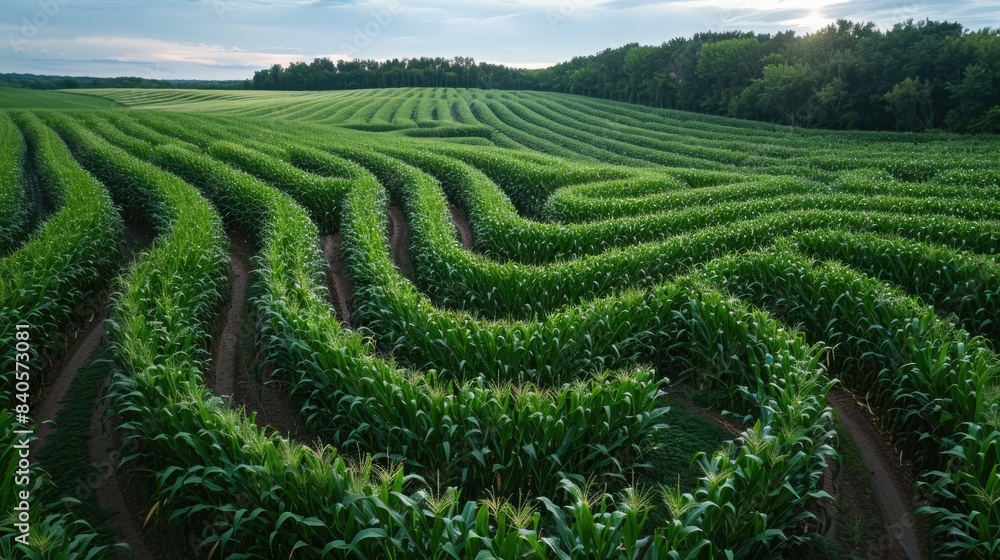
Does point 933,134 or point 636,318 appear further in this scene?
point 933,134

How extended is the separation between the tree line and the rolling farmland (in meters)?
42.3

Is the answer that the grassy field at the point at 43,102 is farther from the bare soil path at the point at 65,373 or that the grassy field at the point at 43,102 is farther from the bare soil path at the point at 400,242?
the bare soil path at the point at 65,373

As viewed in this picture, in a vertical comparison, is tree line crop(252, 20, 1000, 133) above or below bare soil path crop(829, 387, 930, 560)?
above

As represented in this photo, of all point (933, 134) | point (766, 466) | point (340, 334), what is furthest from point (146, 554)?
point (933, 134)

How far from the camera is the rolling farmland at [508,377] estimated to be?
15.7 ft

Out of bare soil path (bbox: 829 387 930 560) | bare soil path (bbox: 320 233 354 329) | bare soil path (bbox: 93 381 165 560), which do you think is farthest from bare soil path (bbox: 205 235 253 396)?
bare soil path (bbox: 829 387 930 560)

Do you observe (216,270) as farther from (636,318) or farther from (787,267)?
(787,267)

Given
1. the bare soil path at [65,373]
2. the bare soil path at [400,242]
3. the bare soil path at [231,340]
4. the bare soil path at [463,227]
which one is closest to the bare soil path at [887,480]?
the bare soil path at [231,340]

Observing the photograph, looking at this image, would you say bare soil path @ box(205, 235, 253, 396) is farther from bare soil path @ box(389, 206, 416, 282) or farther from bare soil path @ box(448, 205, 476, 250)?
bare soil path @ box(448, 205, 476, 250)

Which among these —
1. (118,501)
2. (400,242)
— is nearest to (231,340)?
(118,501)

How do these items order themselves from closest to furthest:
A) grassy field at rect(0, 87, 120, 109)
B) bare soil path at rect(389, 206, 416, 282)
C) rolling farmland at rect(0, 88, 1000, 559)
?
rolling farmland at rect(0, 88, 1000, 559) → bare soil path at rect(389, 206, 416, 282) → grassy field at rect(0, 87, 120, 109)

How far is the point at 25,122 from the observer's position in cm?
3653

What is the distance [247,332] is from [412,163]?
56.8ft

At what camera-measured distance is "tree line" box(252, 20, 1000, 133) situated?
47.3 m
